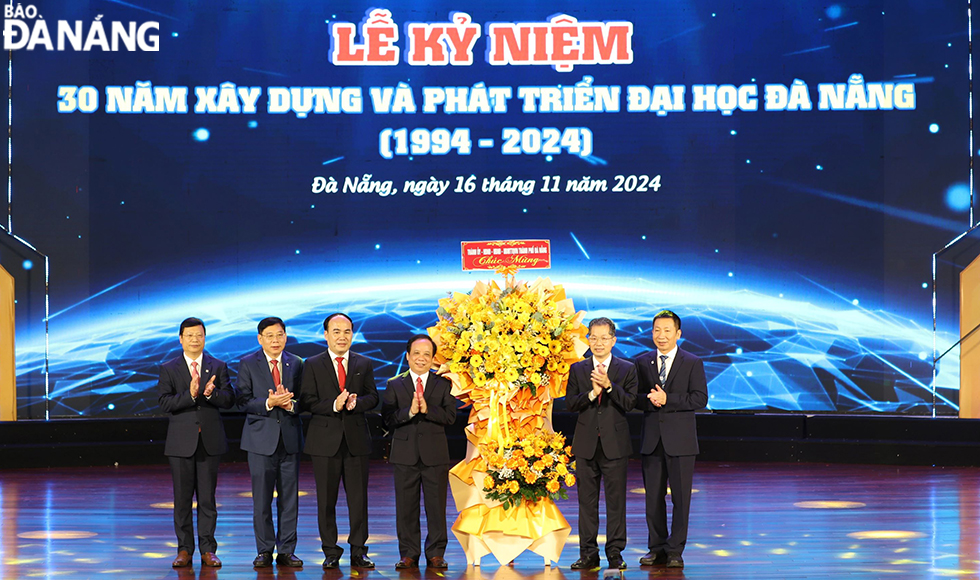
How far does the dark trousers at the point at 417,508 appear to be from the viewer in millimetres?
5211

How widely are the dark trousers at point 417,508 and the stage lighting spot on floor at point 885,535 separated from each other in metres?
2.33

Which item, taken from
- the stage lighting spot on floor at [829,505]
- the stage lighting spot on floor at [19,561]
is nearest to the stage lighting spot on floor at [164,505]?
the stage lighting spot on floor at [19,561]

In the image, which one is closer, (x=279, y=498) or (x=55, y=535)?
(x=279, y=498)

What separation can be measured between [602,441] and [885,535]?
1889 mm

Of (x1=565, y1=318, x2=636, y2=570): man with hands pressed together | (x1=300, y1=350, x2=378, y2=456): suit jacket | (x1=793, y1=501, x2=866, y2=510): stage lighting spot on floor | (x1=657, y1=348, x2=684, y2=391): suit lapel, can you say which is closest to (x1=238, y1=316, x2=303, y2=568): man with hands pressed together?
(x1=300, y1=350, x2=378, y2=456): suit jacket

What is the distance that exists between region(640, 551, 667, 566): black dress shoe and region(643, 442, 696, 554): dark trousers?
0.03 metres

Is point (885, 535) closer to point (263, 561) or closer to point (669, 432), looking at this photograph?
point (669, 432)

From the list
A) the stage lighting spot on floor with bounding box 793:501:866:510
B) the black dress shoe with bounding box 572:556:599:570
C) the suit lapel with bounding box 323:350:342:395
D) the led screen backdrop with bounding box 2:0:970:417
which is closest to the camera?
the black dress shoe with bounding box 572:556:599:570

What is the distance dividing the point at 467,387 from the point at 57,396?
4935mm

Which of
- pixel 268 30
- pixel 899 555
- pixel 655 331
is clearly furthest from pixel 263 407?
pixel 268 30

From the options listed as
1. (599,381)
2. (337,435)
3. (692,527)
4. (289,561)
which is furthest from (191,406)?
(692,527)

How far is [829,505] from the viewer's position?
6832 mm

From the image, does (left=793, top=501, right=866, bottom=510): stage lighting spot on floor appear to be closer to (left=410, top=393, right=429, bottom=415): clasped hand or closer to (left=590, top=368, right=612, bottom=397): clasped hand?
(left=590, top=368, right=612, bottom=397): clasped hand

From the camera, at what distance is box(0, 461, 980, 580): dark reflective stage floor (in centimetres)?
513
